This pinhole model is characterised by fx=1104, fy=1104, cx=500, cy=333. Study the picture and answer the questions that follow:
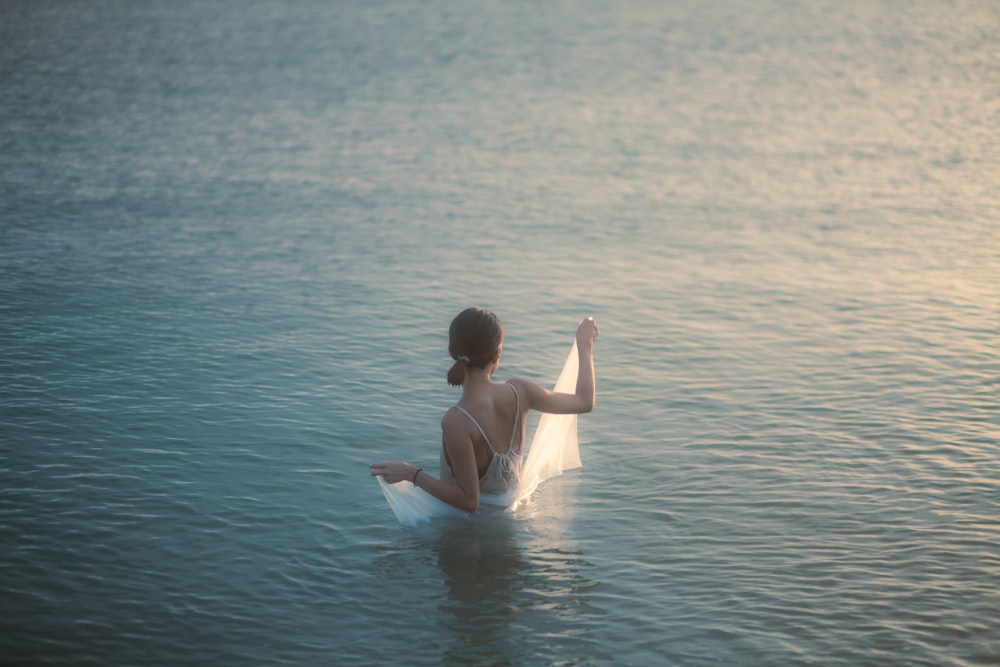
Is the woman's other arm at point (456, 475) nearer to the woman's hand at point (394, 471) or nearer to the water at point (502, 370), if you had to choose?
the woman's hand at point (394, 471)

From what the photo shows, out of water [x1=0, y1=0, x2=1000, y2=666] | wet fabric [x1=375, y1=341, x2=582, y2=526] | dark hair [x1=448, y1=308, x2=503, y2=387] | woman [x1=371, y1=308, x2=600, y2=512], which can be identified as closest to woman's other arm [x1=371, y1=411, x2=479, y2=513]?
woman [x1=371, y1=308, x2=600, y2=512]

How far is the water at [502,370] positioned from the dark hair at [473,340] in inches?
56.2

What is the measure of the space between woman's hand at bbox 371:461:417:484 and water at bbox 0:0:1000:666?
0.84 metres

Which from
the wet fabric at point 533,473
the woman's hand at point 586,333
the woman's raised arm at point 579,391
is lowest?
the wet fabric at point 533,473

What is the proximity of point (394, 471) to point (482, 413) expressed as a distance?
709 mm

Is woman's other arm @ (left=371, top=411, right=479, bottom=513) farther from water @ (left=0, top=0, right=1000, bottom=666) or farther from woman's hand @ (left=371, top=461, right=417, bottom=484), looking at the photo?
water @ (left=0, top=0, right=1000, bottom=666)

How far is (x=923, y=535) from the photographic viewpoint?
25.5ft

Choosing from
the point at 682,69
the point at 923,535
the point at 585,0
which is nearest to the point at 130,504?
the point at 923,535

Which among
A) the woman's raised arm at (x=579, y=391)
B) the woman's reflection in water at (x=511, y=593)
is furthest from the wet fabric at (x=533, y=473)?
the woman's raised arm at (x=579, y=391)

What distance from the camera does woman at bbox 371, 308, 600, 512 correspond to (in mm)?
6688

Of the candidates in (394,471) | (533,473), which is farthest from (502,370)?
(394,471)

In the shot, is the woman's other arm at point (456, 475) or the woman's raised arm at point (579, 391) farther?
the woman's raised arm at point (579, 391)

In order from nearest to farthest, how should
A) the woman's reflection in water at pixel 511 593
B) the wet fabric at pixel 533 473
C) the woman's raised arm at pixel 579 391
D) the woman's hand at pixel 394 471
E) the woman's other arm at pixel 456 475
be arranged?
the woman's reflection in water at pixel 511 593
the woman's hand at pixel 394 471
the woman's other arm at pixel 456 475
the woman's raised arm at pixel 579 391
the wet fabric at pixel 533 473

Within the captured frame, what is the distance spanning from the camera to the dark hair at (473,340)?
663 cm
